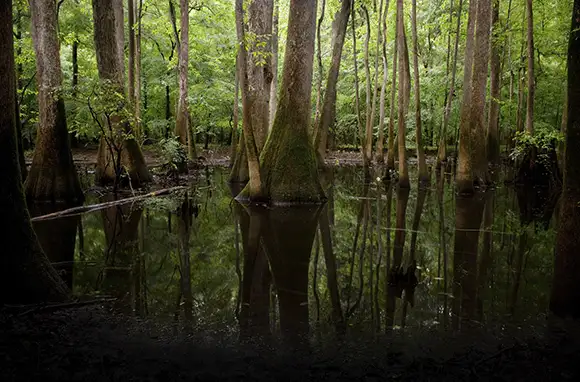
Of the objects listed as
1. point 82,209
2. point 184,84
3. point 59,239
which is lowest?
point 59,239

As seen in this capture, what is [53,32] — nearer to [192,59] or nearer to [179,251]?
[179,251]

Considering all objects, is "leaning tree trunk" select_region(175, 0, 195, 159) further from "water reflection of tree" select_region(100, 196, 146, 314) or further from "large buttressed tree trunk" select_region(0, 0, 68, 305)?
"large buttressed tree trunk" select_region(0, 0, 68, 305)

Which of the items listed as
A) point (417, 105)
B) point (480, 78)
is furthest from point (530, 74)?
point (417, 105)

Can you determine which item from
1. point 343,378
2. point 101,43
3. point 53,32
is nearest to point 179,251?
point 343,378

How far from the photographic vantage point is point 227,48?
28.1 meters

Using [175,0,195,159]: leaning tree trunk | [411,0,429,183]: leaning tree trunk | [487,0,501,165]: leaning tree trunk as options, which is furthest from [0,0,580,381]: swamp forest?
[487,0,501,165]: leaning tree trunk

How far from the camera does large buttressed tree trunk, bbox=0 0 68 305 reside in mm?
3852

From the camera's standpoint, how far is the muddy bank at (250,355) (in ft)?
10.1

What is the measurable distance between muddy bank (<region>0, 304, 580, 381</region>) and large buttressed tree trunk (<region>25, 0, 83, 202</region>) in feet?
25.9

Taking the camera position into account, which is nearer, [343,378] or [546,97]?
[343,378]

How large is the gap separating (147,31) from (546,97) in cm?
2330

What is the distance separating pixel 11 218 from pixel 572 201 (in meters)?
5.19

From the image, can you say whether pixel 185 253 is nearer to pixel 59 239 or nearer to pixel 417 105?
pixel 59 239

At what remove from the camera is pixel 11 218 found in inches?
153
